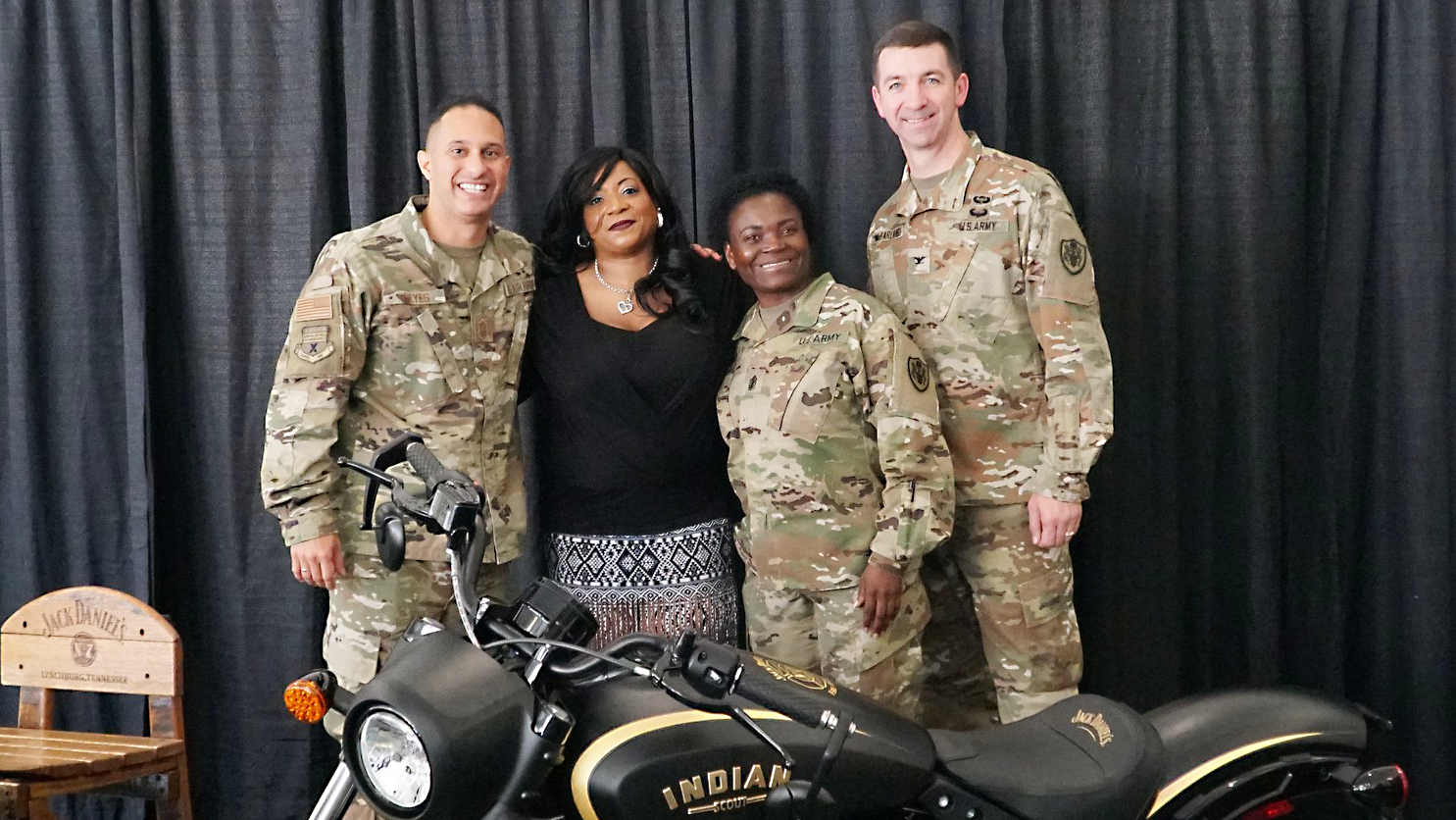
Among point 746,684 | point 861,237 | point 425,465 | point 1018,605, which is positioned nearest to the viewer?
point 746,684

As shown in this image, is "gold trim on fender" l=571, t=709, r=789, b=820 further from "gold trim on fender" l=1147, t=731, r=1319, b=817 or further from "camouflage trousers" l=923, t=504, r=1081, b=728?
"camouflage trousers" l=923, t=504, r=1081, b=728

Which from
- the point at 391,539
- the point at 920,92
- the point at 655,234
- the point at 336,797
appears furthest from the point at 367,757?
the point at 920,92

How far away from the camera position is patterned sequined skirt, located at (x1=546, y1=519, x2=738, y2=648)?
2.32 metres

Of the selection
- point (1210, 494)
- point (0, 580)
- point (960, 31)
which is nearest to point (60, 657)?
point (0, 580)

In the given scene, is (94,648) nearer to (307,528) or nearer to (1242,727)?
(307,528)

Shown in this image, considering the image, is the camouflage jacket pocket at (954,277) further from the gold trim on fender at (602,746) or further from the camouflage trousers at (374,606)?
the gold trim on fender at (602,746)

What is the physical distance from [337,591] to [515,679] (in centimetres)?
128

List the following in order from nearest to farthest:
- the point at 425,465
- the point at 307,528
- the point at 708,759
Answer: the point at 708,759 < the point at 425,465 < the point at 307,528

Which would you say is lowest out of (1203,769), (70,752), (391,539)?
(70,752)

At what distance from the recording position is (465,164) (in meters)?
2.33

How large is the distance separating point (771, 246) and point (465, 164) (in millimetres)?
614

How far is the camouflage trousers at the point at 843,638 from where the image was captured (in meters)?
2.28

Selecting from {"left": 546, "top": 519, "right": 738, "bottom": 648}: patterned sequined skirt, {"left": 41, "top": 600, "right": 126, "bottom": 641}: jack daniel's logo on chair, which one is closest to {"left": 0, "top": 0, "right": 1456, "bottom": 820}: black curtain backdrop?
{"left": 41, "top": 600, "right": 126, "bottom": 641}: jack daniel's logo on chair

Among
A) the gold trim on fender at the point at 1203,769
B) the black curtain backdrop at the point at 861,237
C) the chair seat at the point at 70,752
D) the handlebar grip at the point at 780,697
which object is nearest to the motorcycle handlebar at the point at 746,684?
the handlebar grip at the point at 780,697
